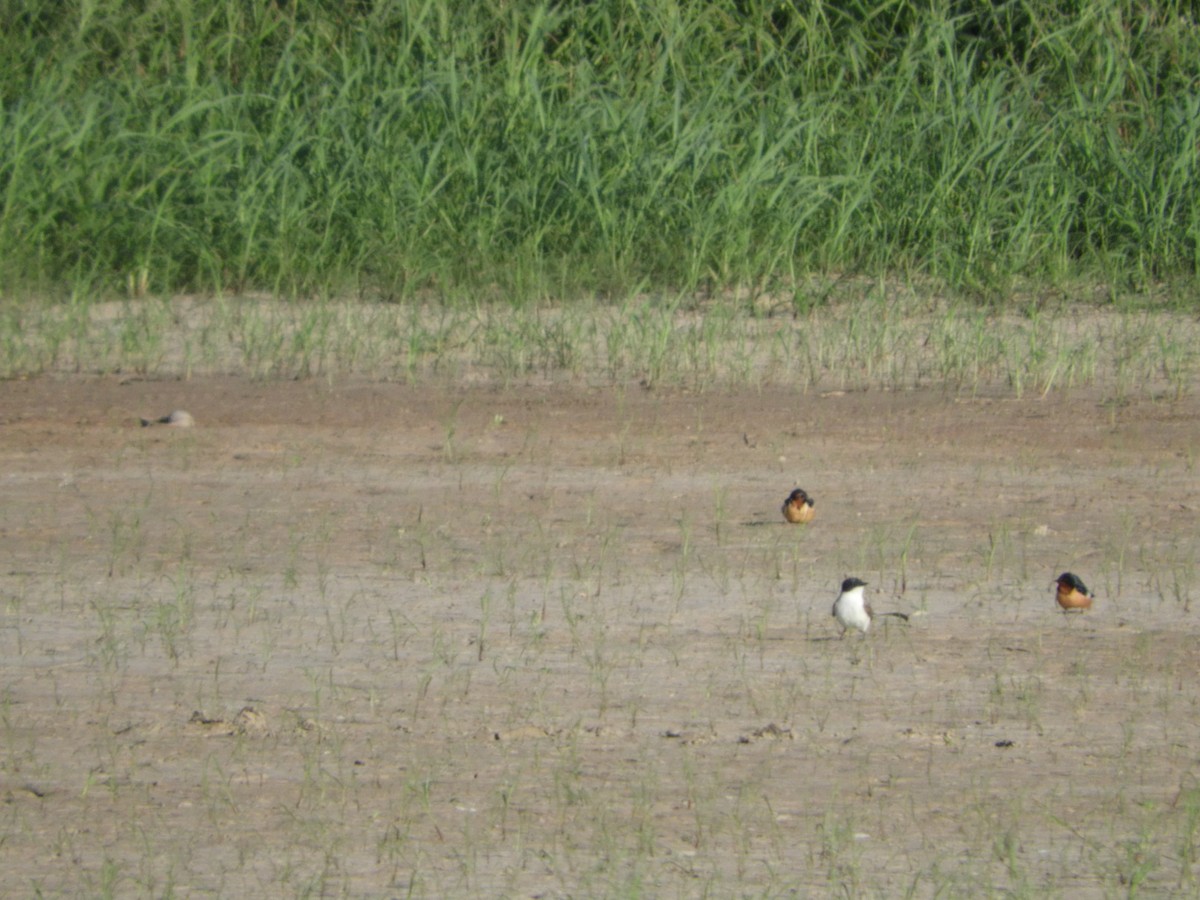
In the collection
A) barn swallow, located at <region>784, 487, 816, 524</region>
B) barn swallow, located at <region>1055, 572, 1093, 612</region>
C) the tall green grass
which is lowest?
barn swallow, located at <region>1055, 572, 1093, 612</region>

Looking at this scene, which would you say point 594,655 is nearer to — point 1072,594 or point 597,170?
point 1072,594

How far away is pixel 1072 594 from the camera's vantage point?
14.1 feet

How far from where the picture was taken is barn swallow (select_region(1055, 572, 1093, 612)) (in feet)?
14.1

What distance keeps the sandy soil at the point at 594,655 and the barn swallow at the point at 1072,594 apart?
0.16ft

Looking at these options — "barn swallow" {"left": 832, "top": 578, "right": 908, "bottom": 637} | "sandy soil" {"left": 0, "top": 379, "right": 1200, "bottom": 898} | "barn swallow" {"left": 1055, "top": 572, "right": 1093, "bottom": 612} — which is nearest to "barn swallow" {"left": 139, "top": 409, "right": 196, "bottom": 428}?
"sandy soil" {"left": 0, "top": 379, "right": 1200, "bottom": 898}

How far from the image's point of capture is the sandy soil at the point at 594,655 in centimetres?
309

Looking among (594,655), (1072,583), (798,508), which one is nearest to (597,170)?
(798,508)

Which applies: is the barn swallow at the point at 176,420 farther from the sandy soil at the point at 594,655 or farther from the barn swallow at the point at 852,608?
the barn swallow at the point at 852,608

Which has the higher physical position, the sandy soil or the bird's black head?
the bird's black head

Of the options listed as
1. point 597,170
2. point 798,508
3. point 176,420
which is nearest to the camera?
point 798,508

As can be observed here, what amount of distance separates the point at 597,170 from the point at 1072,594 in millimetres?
4818

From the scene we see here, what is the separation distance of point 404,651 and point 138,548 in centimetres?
127

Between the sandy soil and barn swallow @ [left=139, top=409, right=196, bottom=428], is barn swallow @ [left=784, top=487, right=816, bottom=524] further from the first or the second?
barn swallow @ [left=139, top=409, right=196, bottom=428]

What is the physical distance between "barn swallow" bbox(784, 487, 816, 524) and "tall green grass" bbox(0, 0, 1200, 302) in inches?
128
